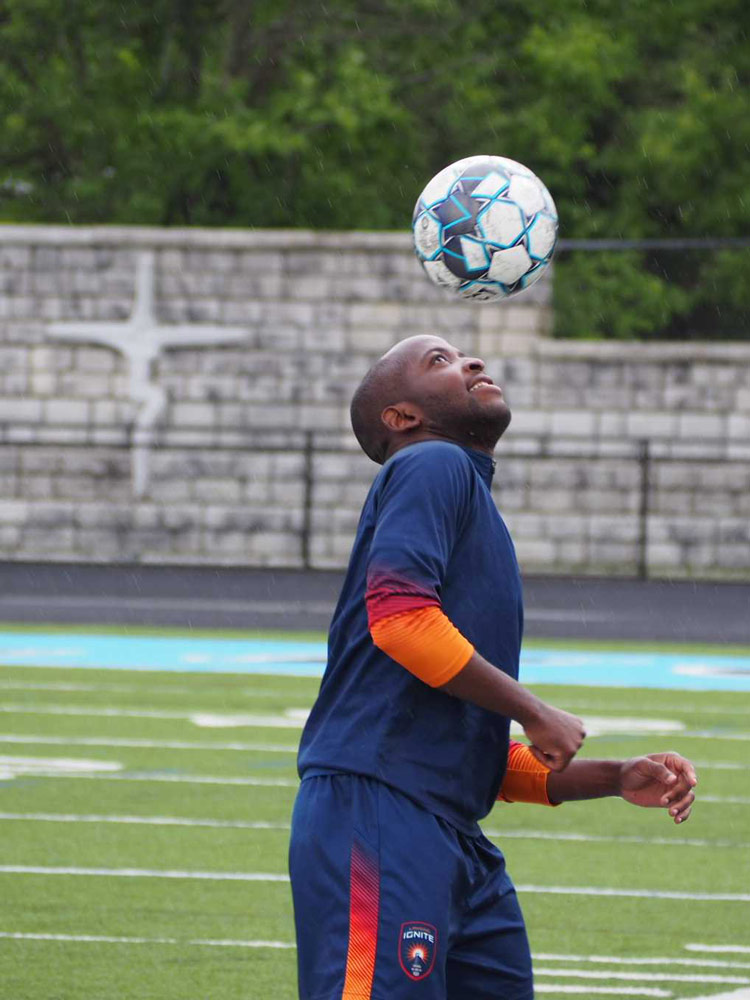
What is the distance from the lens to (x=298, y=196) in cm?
3434

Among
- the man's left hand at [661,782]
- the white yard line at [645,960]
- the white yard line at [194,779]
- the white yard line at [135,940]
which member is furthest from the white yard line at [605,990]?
the white yard line at [194,779]

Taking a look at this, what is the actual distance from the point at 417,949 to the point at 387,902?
3.7 inches

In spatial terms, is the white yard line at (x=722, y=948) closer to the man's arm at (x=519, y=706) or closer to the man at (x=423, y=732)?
the man at (x=423, y=732)

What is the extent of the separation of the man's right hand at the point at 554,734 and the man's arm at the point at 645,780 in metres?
0.33

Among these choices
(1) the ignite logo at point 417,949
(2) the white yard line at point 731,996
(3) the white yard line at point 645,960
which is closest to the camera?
(1) the ignite logo at point 417,949

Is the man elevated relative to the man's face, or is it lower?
lower

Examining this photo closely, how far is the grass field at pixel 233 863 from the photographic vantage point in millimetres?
6102

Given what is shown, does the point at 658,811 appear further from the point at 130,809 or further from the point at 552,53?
the point at 552,53

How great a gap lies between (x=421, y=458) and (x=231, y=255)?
21.4 meters

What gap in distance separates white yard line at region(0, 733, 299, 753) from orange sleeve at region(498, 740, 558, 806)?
6.69 meters

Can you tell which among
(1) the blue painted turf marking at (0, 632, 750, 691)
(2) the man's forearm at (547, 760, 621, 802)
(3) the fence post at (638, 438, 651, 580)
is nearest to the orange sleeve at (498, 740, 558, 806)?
(2) the man's forearm at (547, 760, 621, 802)

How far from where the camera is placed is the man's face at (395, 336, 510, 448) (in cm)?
370

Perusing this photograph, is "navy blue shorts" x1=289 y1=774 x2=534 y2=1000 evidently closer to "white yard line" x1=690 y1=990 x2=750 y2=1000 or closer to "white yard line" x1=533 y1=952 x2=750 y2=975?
"white yard line" x1=690 y1=990 x2=750 y2=1000

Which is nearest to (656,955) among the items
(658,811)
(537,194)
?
(537,194)
